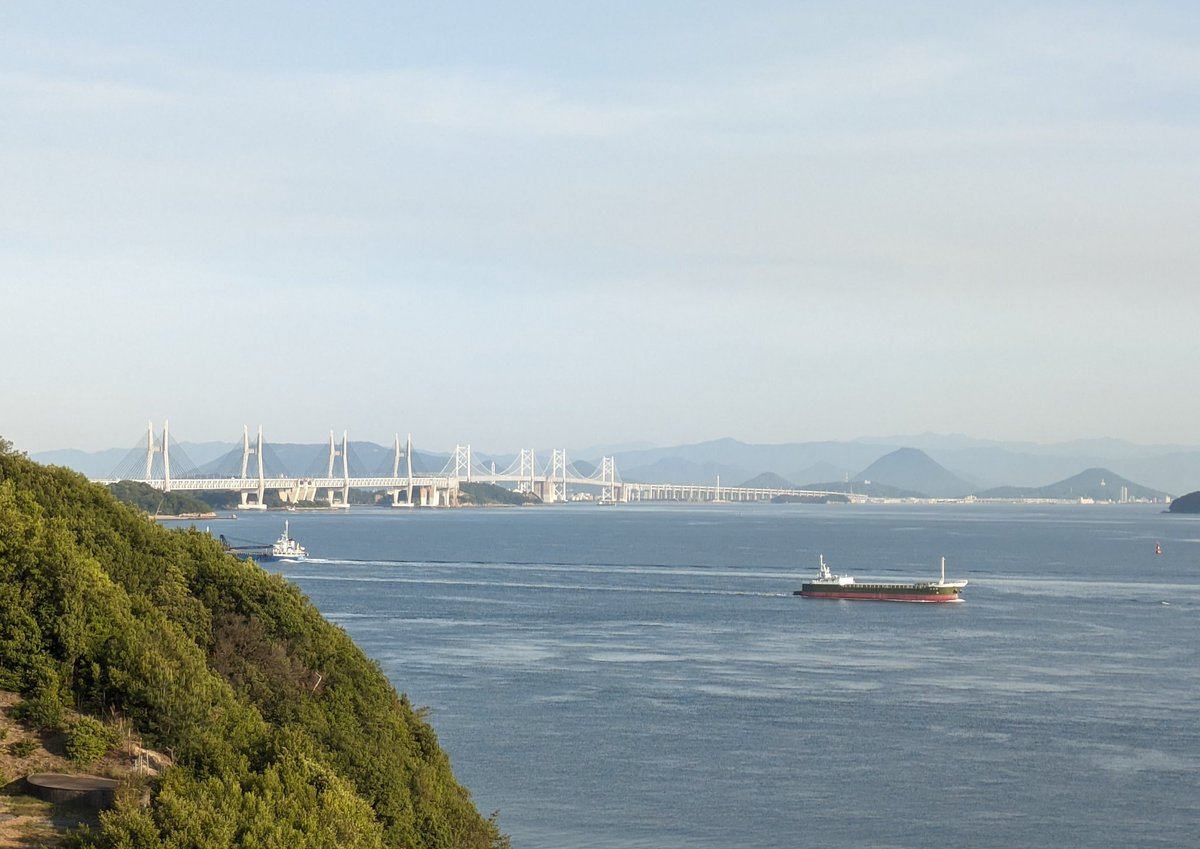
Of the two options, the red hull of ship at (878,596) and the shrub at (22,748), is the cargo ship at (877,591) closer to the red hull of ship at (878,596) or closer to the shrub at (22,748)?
the red hull of ship at (878,596)

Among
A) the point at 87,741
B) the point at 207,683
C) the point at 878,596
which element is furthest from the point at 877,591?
the point at 87,741

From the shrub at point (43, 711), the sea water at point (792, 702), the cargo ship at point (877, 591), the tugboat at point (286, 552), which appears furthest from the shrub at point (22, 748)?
the tugboat at point (286, 552)

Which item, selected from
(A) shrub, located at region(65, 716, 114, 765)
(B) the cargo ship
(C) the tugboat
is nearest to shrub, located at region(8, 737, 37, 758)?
(A) shrub, located at region(65, 716, 114, 765)

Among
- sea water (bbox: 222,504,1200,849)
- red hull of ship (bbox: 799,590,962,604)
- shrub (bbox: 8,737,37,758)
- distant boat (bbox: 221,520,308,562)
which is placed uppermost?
shrub (bbox: 8,737,37,758)

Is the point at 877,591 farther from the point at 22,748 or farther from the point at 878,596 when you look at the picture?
the point at 22,748

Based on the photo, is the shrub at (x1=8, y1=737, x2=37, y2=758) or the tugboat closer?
the shrub at (x1=8, y1=737, x2=37, y2=758)

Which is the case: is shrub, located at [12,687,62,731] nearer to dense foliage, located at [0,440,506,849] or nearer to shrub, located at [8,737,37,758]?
dense foliage, located at [0,440,506,849]

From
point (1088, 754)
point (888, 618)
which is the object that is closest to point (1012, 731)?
point (1088, 754)
